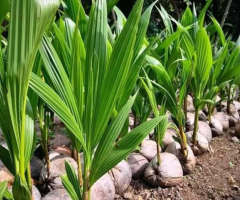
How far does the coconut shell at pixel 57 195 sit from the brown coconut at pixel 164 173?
38cm

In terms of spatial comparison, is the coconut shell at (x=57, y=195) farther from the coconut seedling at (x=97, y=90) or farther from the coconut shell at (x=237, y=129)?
the coconut shell at (x=237, y=129)

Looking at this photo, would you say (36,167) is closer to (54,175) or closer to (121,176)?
(54,175)

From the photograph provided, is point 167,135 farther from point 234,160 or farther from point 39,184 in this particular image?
point 39,184

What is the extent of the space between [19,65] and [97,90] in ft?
0.80

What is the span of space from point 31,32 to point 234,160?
1235 millimetres

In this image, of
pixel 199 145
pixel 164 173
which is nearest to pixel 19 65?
pixel 164 173

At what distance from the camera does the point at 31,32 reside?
0.51 metres

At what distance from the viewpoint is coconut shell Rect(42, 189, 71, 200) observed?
0.92 meters

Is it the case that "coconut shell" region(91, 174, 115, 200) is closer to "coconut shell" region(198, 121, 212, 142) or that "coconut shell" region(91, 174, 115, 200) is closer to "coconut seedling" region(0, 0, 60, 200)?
"coconut seedling" region(0, 0, 60, 200)

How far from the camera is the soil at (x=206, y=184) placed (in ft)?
3.83

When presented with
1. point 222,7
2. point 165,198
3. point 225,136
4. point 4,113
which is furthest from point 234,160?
point 222,7

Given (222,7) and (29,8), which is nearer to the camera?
(29,8)

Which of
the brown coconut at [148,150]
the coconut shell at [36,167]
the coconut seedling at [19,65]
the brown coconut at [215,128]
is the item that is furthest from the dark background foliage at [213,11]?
the coconut seedling at [19,65]

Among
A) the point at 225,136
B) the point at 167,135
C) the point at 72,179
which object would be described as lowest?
the point at 225,136
